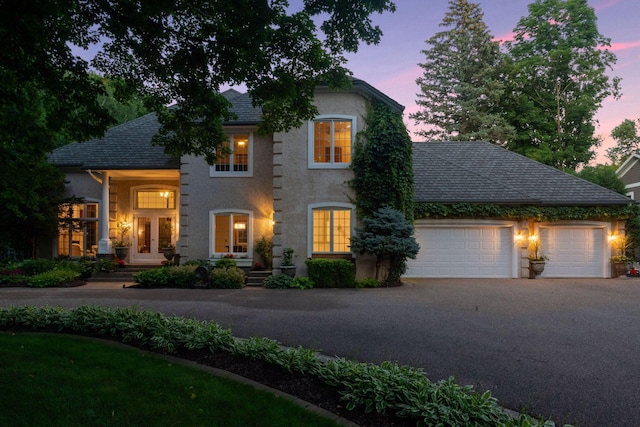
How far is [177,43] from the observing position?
22.2ft

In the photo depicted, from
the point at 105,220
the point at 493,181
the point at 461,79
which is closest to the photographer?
the point at 105,220

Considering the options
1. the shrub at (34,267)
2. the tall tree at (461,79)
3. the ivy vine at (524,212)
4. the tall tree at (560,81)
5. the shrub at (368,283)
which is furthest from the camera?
the tall tree at (461,79)

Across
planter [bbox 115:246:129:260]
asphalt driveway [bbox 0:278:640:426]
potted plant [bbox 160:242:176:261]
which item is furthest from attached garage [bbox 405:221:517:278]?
planter [bbox 115:246:129:260]

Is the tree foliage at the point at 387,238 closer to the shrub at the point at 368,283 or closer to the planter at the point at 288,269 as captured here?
the shrub at the point at 368,283

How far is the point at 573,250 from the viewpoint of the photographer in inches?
605

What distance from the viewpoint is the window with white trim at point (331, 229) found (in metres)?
13.5

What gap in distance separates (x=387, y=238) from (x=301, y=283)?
3.21 meters

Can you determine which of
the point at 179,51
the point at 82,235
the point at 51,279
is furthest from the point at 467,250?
the point at 82,235

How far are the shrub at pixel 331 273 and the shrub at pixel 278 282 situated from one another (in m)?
0.80

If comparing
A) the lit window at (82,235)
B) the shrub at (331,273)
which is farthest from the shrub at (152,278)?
the lit window at (82,235)

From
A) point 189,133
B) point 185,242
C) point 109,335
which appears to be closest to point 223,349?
point 109,335

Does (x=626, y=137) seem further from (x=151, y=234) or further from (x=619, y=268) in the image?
(x=151, y=234)

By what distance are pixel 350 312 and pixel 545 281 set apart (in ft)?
31.1

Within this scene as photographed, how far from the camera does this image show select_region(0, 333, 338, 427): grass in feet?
11.0
